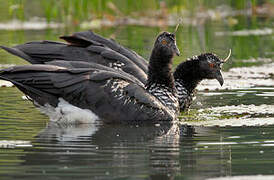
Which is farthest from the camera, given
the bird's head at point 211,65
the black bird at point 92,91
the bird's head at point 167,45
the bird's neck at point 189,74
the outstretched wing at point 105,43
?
the outstretched wing at point 105,43

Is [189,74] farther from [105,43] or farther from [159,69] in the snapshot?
[105,43]

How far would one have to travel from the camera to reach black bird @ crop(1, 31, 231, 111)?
36.8 ft

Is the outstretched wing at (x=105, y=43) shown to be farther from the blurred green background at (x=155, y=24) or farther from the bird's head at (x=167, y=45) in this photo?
the blurred green background at (x=155, y=24)

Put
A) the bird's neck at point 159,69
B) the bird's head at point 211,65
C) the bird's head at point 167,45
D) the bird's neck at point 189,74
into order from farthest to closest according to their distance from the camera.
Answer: the bird's neck at point 189,74 → the bird's head at point 211,65 → the bird's neck at point 159,69 → the bird's head at point 167,45

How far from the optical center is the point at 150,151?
7.77 m

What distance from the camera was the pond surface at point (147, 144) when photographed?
271 inches

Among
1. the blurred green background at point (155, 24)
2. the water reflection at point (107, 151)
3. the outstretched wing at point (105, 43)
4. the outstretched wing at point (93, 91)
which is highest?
the blurred green background at point (155, 24)

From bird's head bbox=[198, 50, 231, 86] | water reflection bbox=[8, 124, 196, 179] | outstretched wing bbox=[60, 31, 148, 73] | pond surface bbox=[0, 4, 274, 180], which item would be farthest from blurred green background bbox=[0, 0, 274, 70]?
water reflection bbox=[8, 124, 196, 179]

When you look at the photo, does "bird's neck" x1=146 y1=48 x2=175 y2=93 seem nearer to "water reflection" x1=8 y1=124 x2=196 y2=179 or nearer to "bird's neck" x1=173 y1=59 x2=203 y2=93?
"water reflection" x1=8 y1=124 x2=196 y2=179

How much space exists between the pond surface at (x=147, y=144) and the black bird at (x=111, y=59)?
37 centimetres

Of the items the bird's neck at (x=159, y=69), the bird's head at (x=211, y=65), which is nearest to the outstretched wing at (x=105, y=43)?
the bird's head at (x=211, y=65)

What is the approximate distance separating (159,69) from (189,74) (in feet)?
3.96

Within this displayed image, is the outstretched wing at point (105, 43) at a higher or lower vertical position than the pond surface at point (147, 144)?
higher

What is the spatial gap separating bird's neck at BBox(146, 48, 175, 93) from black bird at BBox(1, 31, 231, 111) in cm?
85
